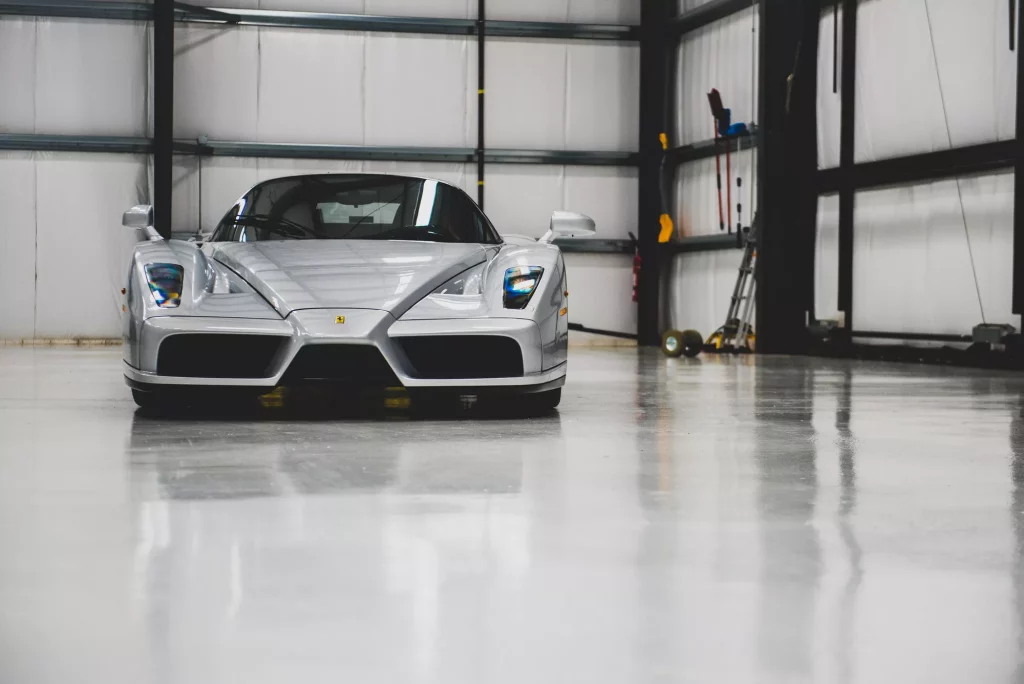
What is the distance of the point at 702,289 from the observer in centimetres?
1366

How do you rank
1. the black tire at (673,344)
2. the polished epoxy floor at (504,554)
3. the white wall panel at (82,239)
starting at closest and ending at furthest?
1. the polished epoxy floor at (504,554)
2. the black tire at (673,344)
3. the white wall panel at (82,239)

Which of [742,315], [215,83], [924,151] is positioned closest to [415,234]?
[924,151]

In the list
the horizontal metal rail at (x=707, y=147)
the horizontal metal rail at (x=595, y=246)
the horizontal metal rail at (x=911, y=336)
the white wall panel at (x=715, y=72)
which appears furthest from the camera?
the horizontal metal rail at (x=595, y=246)

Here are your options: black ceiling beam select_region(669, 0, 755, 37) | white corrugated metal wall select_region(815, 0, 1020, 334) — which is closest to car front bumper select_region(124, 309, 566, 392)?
white corrugated metal wall select_region(815, 0, 1020, 334)

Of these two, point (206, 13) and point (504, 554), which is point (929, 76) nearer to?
point (206, 13)

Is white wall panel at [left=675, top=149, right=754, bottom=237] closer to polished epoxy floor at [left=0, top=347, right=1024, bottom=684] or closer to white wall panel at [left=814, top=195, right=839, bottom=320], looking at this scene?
white wall panel at [left=814, top=195, right=839, bottom=320]

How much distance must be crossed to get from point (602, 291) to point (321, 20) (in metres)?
4.98

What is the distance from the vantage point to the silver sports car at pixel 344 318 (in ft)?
13.1

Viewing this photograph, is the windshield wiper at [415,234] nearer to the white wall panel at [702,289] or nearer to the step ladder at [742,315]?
the step ladder at [742,315]

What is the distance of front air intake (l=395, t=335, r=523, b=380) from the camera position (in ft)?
13.3

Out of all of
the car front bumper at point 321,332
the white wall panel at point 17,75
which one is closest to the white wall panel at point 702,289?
the white wall panel at point 17,75

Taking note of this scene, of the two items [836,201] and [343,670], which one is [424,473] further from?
[836,201]

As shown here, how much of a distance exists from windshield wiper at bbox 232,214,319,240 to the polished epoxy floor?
1.22m

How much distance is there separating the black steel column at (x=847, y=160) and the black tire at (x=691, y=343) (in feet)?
4.76
